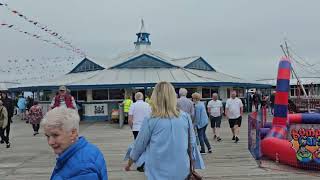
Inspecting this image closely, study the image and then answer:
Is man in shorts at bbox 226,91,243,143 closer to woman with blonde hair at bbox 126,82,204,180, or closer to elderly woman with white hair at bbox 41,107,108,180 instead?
woman with blonde hair at bbox 126,82,204,180

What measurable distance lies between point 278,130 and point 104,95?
1820 cm

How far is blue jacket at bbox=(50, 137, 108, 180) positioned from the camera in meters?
2.65

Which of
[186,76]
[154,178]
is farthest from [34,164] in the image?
[186,76]

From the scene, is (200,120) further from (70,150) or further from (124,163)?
(70,150)

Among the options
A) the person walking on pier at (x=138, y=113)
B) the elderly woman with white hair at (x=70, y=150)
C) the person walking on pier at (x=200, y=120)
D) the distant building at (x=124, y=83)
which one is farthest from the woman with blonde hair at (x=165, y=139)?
the distant building at (x=124, y=83)

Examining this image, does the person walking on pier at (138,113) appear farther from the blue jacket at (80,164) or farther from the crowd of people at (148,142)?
→ the blue jacket at (80,164)

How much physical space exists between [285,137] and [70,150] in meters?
9.62

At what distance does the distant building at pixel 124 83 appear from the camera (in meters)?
27.7

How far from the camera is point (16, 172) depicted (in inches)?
380

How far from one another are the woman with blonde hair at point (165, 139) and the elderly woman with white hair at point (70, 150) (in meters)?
1.71

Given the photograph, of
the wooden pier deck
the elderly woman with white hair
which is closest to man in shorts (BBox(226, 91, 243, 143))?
the wooden pier deck

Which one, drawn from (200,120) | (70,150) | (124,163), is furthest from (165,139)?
(200,120)

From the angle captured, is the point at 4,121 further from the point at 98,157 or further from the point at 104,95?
the point at 104,95

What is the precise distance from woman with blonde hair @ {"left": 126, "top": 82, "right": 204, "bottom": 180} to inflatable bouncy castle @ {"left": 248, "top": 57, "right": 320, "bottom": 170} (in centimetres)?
539
